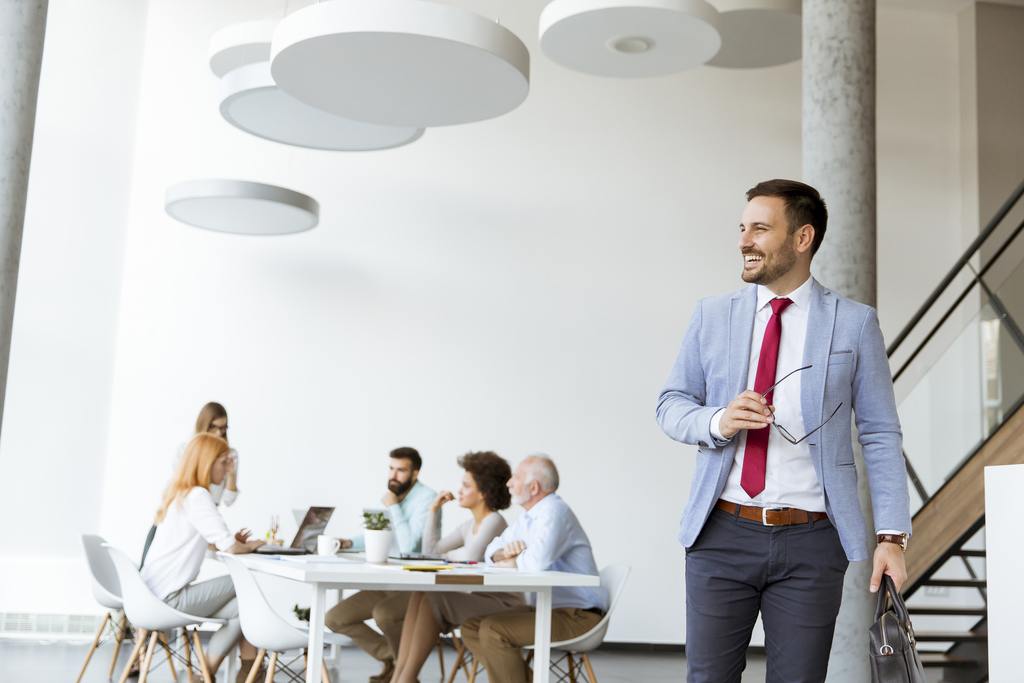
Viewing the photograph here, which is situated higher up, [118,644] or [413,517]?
[413,517]

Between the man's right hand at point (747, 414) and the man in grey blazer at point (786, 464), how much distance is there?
10mm

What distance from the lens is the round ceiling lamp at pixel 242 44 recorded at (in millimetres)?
6527

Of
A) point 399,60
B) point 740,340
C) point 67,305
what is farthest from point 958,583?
point 67,305

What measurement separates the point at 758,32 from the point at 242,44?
3316 millimetres

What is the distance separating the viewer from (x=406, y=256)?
361 inches

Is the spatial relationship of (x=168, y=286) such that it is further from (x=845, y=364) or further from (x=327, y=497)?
(x=845, y=364)

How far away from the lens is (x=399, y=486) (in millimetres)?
7012

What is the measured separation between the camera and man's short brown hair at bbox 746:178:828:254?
263cm

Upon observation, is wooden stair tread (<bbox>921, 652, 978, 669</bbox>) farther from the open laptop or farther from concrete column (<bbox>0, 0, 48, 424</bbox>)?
concrete column (<bbox>0, 0, 48, 424</bbox>)

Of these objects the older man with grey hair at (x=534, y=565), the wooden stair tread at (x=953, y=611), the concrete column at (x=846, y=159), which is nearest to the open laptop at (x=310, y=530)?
the older man with grey hair at (x=534, y=565)

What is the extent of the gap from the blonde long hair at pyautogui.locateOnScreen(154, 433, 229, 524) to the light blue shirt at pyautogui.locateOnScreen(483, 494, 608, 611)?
1.51m

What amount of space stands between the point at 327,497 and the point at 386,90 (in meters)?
4.46

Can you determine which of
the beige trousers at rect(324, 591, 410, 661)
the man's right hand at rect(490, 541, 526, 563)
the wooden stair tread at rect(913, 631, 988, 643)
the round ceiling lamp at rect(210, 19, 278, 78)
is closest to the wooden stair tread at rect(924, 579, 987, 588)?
the wooden stair tread at rect(913, 631, 988, 643)

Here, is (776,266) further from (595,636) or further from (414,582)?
(595,636)
